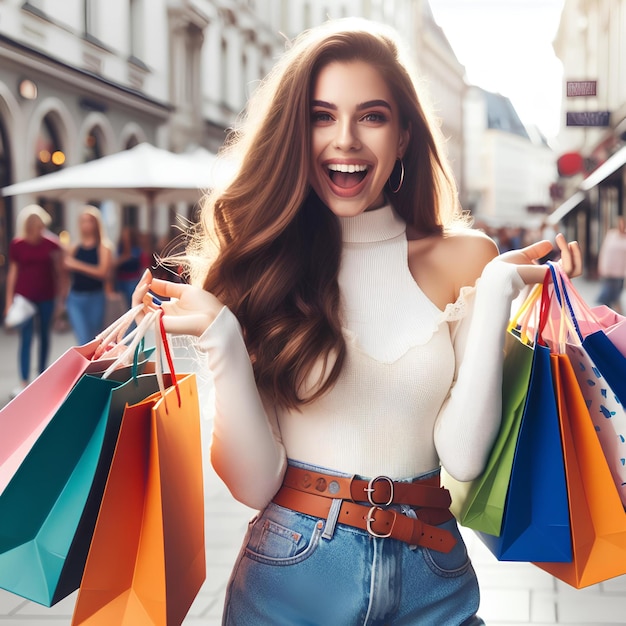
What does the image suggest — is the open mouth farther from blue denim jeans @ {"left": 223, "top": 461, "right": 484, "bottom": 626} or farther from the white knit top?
blue denim jeans @ {"left": 223, "top": 461, "right": 484, "bottom": 626}

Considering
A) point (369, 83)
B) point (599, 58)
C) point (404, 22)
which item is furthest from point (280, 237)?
point (404, 22)

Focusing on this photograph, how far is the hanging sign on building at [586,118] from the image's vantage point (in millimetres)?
9609

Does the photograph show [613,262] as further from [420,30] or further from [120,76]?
[420,30]

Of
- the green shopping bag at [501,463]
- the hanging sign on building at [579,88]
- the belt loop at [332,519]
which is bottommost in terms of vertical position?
the belt loop at [332,519]

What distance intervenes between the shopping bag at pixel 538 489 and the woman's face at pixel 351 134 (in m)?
0.49

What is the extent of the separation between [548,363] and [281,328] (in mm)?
510

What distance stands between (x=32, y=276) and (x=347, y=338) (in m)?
7.42

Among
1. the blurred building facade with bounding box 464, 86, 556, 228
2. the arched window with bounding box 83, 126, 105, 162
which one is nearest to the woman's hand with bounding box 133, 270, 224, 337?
the arched window with bounding box 83, 126, 105, 162

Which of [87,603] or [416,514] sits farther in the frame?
[416,514]

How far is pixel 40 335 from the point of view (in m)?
9.20

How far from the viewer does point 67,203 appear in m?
18.0

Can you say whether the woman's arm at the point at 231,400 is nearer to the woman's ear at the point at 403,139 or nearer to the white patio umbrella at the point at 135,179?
the woman's ear at the point at 403,139

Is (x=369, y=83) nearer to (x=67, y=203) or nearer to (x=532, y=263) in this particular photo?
(x=532, y=263)

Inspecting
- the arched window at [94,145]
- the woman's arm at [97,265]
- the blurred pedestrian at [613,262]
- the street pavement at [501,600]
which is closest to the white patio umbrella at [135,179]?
the woman's arm at [97,265]
